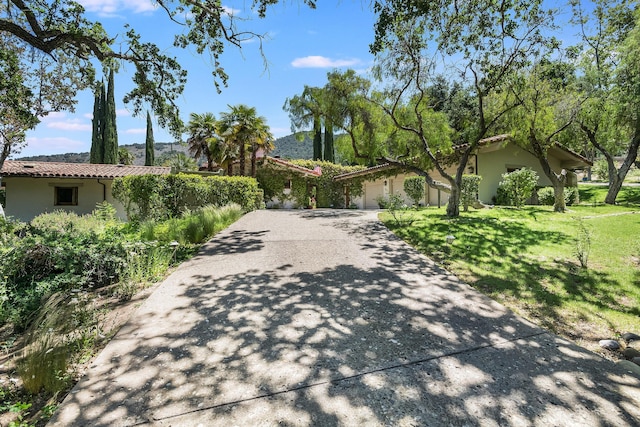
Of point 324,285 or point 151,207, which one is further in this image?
point 151,207

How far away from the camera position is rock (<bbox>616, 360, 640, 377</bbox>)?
122 inches

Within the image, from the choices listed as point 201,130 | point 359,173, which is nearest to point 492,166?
point 359,173

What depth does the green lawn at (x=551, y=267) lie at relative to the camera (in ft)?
13.9

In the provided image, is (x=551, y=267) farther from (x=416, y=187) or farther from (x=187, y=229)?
(x=416, y=187)

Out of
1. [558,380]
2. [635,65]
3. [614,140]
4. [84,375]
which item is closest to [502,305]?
[558,380]

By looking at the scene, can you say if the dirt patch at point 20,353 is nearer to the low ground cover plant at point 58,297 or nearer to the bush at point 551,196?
the low ground cover plant at point 58,297

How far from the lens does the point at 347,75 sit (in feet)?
49.9

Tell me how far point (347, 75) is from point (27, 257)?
13757mm

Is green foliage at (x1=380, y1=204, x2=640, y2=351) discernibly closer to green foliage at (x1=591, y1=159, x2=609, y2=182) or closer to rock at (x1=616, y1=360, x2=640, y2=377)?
rock at (x1=616, y1=360, x2=640, y2=377)

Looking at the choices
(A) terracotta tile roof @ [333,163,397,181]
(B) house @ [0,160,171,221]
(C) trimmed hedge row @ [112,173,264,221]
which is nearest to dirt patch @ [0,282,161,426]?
(C) trimmed hedge row @ [112,173,264,221]

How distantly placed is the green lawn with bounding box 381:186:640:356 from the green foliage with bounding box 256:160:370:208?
728 inches

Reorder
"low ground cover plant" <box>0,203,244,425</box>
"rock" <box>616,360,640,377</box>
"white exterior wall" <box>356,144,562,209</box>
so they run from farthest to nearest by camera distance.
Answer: "white exterior wall" <box>356,144,562,209</box> → "rock" <box>616,360,640,377</box> → "low ground cover plant" <box>0,203,244,425</box>

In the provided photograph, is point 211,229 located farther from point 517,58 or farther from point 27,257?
point 517,58

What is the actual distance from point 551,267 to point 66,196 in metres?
26.1
